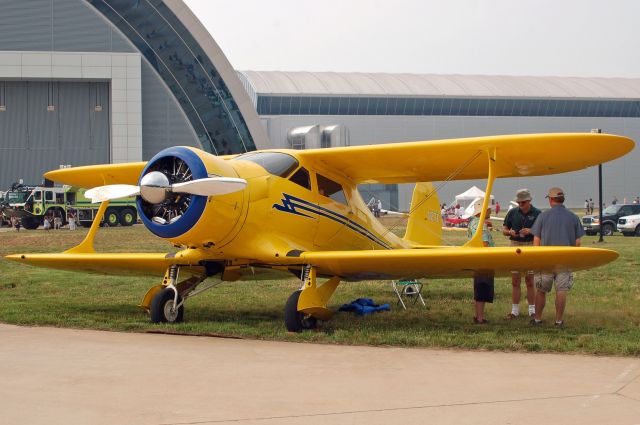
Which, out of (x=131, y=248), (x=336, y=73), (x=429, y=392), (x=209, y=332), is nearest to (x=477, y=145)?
(x=209, y=332)

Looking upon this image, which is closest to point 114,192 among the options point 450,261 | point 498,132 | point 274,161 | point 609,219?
point 274,161

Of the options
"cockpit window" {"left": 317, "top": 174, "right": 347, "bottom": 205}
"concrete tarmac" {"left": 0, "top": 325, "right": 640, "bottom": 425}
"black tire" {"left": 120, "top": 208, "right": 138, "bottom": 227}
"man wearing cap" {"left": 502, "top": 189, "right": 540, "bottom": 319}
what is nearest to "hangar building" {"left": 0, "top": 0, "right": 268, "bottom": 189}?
"black tire" {"left": 120, "top": 208, "right": 138, "bottom": 227}

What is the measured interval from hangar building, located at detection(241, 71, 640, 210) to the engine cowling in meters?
63.3

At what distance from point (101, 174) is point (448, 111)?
68825 millimetres

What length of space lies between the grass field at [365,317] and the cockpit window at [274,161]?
1.76 metres

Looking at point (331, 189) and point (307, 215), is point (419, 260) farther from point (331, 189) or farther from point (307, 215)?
point (331, 189)

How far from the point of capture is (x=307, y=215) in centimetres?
1131

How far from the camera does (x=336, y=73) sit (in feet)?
274

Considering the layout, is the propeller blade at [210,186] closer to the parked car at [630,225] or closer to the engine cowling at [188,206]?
the engine cowling at [188,206]

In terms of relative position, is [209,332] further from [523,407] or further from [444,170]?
[523,407]

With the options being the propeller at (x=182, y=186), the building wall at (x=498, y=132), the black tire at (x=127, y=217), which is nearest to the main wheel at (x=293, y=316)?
the propeller at (x=182, y=186)

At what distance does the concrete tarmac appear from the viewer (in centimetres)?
587

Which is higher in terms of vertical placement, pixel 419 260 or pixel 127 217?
pixel 419 260

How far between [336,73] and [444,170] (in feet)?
239
